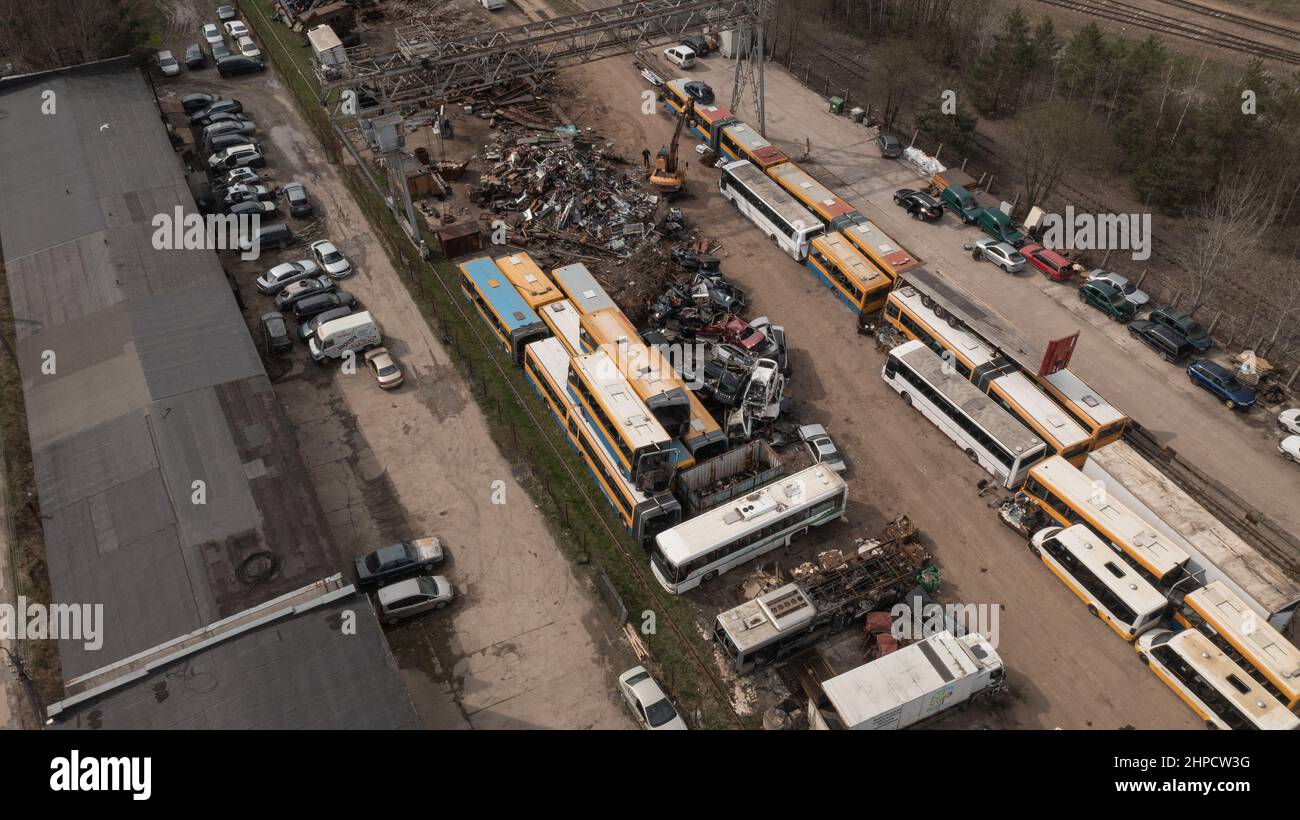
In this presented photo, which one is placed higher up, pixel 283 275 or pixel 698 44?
pixel 698 44

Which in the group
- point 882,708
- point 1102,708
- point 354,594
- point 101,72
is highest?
point 101,72

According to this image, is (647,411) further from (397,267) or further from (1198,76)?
(1198,76)

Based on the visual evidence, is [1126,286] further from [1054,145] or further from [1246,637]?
[1246,637]

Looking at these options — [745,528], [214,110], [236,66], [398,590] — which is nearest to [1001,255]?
[745,528]

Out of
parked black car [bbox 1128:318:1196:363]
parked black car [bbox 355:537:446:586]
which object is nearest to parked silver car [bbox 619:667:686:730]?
parked black car [bbox 355:537:446:586]

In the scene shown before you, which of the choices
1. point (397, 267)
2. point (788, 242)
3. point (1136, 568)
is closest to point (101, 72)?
point (397, 267)

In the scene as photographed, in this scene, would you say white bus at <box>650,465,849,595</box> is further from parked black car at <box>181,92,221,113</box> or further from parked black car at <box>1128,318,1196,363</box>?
parked black car at <box>181,92,221,113</box>
